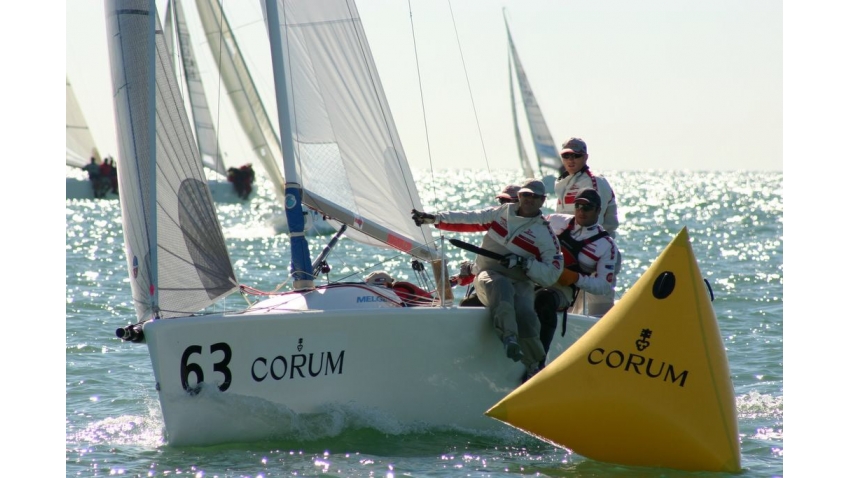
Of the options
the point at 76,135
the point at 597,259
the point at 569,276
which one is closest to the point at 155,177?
the point at 569,276

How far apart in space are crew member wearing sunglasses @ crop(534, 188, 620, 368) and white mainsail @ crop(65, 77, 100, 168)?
2864 cm

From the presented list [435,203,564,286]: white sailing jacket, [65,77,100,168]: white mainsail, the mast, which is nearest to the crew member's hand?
[435,203,564,286]: white sailing jacket

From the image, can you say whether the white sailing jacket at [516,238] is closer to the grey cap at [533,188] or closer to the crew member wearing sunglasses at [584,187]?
the grey cap at [533,188]

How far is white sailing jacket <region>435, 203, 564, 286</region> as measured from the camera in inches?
253

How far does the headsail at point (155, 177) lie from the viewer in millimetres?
6266

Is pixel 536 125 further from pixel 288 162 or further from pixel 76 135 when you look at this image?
pixel 288 162

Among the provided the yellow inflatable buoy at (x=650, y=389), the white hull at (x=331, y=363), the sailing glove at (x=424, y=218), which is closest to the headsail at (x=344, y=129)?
the sailing glove at (x=424, y=218)

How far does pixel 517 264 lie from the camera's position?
21.1ft

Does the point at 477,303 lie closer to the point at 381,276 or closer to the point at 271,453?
the point at 381,276

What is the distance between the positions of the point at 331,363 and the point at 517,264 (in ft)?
3.77

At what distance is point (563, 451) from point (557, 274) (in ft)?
3.21

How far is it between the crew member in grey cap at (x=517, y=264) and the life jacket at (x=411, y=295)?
1.35 ft

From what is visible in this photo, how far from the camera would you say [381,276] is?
23.5ft

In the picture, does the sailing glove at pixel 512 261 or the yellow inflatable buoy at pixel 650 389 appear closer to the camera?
the yellow inflatable buoy at pixel 650 389
